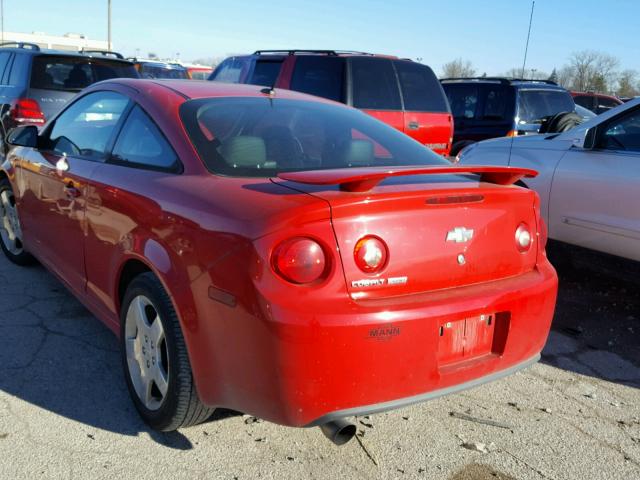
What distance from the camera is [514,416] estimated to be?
3.27 meters

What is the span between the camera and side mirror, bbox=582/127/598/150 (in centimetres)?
491

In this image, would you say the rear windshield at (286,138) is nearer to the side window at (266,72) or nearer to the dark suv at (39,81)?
the side window at (266,72)

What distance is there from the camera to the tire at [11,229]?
16.8 feet

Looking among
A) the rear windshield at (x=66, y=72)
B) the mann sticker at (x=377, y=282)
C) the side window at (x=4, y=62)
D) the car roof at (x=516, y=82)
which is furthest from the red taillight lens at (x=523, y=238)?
the side window at (x=4, y=62)

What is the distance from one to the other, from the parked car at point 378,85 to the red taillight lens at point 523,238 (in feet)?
16.9

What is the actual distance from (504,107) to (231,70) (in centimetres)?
438

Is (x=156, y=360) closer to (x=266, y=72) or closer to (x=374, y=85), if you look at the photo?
(x=374, y=85)

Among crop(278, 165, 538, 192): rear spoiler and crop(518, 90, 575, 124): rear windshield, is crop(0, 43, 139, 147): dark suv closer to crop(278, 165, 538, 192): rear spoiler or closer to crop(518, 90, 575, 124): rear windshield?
crop(518, 90, 575, 124): rear windshield

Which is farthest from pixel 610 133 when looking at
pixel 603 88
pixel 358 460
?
pixel 603 88

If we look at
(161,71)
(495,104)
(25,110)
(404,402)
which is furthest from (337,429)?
(161,71)

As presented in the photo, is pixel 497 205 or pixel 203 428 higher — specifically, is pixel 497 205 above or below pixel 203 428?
above

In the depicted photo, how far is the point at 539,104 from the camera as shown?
10297 mm

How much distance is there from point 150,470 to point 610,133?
408 centimetres

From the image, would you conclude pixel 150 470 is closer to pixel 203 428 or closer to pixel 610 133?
pixel 203 428
